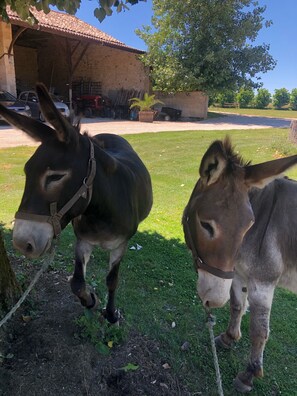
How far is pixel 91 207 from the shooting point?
2320mm

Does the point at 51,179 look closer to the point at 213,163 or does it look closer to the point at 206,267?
the point at 213,163

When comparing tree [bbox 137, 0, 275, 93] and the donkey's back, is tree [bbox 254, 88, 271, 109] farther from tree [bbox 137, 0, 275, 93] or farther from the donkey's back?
the donkey's back

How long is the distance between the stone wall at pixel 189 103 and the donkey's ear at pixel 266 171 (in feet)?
78.6

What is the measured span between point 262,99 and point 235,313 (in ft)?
226

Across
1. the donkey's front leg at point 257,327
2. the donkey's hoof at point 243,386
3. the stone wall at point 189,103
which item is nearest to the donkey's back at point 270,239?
the donkey's front leg at point 257,327

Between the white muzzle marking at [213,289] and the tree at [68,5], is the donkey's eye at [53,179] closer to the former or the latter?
the white muzzle marking at [213,289]

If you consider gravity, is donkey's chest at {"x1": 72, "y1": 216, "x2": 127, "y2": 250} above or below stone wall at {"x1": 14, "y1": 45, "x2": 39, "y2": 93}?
below

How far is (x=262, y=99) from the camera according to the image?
2534 inches

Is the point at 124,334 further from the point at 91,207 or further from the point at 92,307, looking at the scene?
the point at 91,207

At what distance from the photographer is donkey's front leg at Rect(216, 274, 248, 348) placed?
2912 millimetres

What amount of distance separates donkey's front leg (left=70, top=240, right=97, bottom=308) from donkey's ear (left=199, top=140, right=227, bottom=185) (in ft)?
4.16

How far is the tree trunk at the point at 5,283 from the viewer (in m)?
2.59

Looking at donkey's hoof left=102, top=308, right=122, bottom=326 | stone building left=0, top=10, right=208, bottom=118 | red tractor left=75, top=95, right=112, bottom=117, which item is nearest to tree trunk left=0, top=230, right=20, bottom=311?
donkey's hoof left=102, top=308, right=122, bottom=326

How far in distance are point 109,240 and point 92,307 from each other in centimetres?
61
